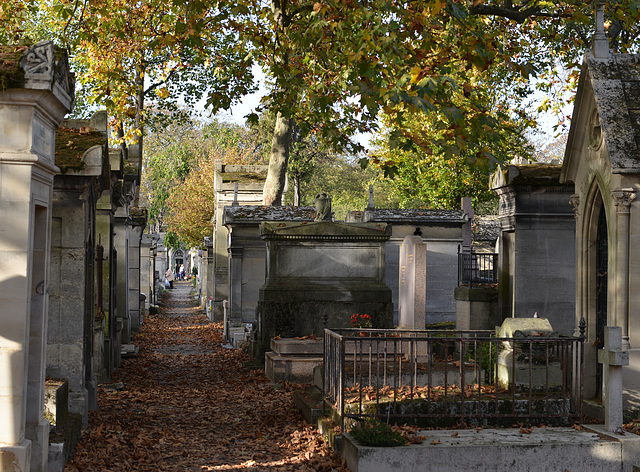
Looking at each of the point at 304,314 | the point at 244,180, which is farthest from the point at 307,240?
the point at 244,180

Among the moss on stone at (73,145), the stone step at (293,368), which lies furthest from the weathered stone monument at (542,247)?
the moss on stone at (73,145)

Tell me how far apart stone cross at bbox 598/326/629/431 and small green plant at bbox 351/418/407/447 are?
6.41ft

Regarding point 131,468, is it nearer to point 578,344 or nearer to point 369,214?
point 578,344

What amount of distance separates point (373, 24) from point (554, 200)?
12.7 ft

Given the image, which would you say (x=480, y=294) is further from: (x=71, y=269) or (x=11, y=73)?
(x=11, y=73)

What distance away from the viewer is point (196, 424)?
9477 millimetres

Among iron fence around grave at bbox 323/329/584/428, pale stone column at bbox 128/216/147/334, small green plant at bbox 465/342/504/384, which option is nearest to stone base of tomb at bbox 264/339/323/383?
small green plant at bbox 465/342/504/384

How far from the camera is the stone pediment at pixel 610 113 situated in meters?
7.43

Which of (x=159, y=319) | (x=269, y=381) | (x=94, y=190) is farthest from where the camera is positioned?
(x=159, y=319)

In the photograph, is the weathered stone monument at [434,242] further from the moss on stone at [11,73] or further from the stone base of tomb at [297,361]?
the moss on stone at [11,73]

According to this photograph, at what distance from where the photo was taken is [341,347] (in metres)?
7.39

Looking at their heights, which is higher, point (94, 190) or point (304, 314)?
point (94, 190)

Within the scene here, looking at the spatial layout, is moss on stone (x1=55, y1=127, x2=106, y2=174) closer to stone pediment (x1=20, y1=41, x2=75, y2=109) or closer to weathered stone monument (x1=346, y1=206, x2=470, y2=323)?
stone pediment (x1=20, y1=41, x2=75, y2=109)

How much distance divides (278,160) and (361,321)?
822 centimetres
